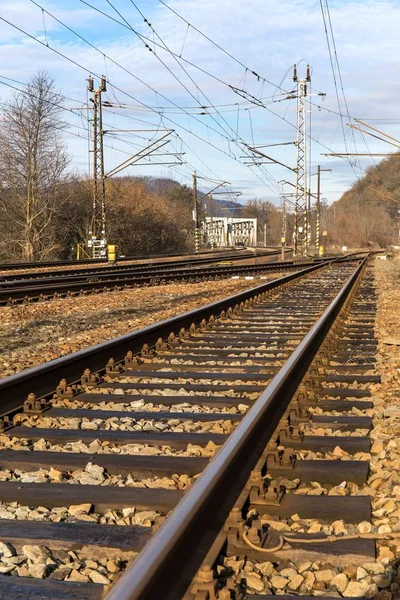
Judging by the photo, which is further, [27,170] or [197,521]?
[27,170]

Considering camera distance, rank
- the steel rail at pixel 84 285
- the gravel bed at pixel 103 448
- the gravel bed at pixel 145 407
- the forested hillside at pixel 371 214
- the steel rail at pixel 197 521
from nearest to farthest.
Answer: the steel rail at pixel 197 521 < the gravel bed at pixel 103 448 < the gravel bed at pixel 145 407 < the steel rail at pixel 84 285 < the forested hillside at pixel 371 214

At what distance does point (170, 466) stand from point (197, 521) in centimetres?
118

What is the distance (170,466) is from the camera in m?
4.22

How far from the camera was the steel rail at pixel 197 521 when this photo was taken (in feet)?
8.22

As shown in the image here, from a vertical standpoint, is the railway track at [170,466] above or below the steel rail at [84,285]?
below

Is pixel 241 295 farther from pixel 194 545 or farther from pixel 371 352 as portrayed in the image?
pixel 194 545

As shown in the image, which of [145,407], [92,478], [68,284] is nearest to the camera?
[92,478]

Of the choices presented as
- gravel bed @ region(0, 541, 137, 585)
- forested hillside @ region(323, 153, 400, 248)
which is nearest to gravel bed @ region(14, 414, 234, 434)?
gravel bed @ region(0, 541, 137, 585)

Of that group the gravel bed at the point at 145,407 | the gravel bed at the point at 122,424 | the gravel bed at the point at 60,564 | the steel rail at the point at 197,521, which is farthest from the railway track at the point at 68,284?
the gravel bed at the point at 60,564

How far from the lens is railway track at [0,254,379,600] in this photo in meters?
2.93

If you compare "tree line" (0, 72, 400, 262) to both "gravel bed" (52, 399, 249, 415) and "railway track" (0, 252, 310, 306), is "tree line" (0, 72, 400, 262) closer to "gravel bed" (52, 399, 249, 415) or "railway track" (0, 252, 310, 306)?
"railway track" (0, 252, 310, 306)

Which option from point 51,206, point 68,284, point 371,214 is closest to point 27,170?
point 51,206

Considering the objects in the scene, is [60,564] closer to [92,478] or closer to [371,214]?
[92,478]

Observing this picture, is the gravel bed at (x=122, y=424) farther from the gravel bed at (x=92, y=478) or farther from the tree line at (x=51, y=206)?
the tree line at (x=51, y=206)
